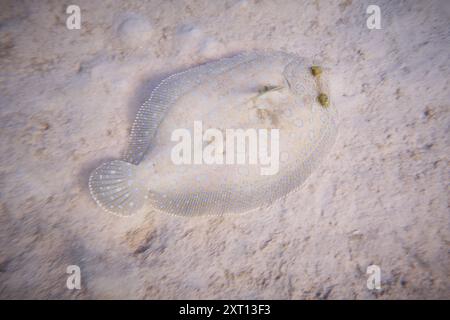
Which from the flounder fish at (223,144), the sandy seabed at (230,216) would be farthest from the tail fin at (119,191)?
the sandy seabed at (230,216)

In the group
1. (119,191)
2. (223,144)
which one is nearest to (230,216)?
(223,144)

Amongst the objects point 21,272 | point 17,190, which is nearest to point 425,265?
point 21,272

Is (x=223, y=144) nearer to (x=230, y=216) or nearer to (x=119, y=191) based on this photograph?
(x=230, y=216)

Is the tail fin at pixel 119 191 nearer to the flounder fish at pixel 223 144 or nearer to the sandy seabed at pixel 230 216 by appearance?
the flounder fish at pixel 223 144

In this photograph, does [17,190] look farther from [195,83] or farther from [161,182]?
[195,83]

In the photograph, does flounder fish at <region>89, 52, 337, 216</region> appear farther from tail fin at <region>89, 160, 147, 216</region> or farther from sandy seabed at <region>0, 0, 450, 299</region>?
sandy seabed at <region>0, 0, 450, 299</region>
